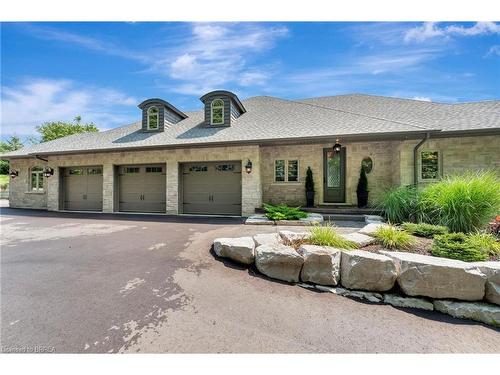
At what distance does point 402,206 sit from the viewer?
641cm

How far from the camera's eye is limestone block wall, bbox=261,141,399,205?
8648 millimetres

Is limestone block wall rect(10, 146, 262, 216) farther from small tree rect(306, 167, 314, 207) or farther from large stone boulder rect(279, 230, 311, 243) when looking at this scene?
large stone boulder rect(279, 230, 311, 243)

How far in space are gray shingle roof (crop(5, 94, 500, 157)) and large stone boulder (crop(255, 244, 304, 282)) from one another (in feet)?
16.8

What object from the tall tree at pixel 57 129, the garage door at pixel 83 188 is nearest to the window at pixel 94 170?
the garage door at pixel 83 188

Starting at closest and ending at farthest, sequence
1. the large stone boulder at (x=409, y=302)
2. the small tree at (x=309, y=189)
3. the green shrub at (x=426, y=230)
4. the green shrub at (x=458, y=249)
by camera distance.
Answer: the large stone boulder at (x=409, y=302)
the green shrub at (x=458, y=249)
the green shrub at (x=426, y=230)
the small tree at (x=309, y=189)

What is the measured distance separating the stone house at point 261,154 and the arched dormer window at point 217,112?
0.05 meters

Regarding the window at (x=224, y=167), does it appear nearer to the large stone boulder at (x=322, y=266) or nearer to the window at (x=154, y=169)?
the window at (x=154, y=169)

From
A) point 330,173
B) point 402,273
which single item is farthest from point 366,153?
point 402,273

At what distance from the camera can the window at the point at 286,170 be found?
9.41m

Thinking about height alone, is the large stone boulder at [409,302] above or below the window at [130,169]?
below

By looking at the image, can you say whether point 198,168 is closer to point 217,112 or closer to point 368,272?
point 217,112

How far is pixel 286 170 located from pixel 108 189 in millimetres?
8449

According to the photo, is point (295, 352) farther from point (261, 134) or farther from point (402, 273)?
point (261, 134)

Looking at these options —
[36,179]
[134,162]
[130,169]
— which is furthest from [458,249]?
[36,179]
